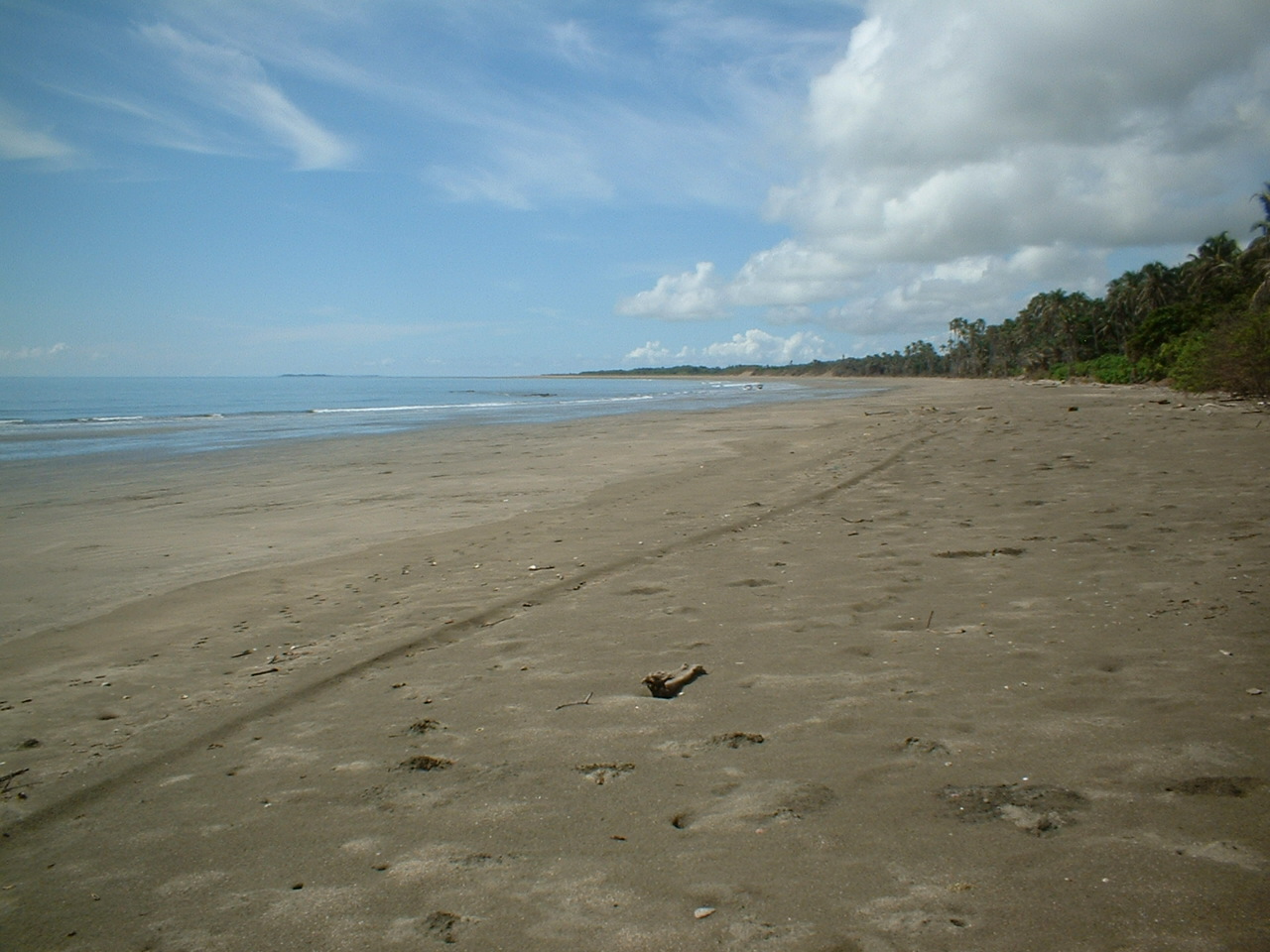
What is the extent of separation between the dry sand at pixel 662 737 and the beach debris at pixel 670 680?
6 cm

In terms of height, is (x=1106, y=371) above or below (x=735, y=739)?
above

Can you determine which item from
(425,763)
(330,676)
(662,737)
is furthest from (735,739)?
(330,676)

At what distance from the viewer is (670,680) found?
172 inches

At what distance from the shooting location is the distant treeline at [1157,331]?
24297 millimetres

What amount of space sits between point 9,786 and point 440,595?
10.5 ft

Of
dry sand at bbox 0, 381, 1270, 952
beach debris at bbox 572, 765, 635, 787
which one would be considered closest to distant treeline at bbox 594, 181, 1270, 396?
dry sand at bbox 0, 381, 1270, 952

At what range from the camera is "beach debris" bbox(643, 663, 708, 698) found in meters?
4.29

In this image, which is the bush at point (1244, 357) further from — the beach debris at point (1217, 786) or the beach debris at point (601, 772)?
the beach debris at point (601, 772)

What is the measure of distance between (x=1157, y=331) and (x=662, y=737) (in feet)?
190

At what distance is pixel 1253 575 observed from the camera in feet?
18.8

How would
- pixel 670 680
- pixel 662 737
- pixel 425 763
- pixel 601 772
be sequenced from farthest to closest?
pixel 670 680
pixel 662 737
pixel 425 763
pixel 601 772

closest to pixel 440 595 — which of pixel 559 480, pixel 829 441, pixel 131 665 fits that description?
pixel 131 665

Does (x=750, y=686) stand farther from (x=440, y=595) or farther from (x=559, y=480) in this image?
(x=559, y=480)

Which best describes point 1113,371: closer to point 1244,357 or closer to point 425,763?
point 1244,357
